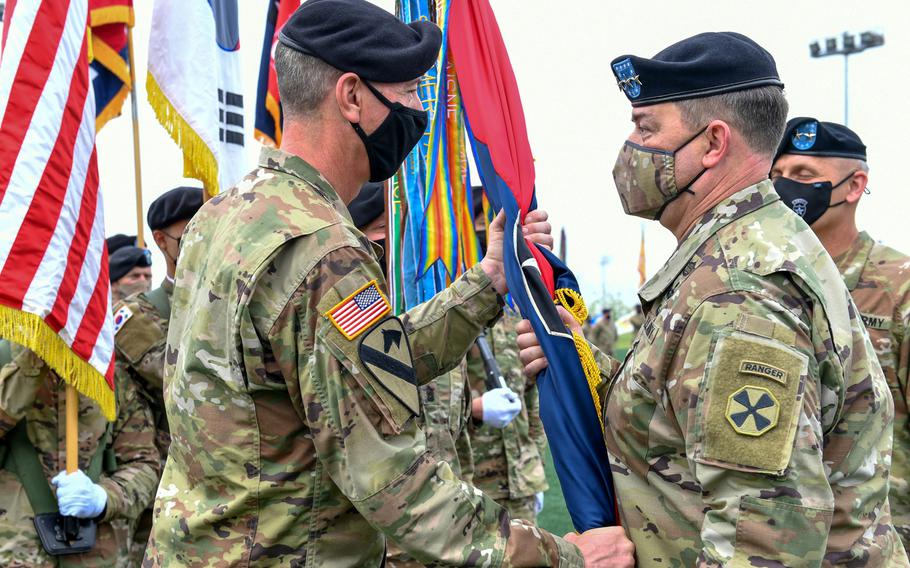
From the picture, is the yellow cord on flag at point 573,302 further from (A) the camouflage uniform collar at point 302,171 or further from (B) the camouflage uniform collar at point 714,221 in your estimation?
(A) the camouflage uniform collar at point 302,171

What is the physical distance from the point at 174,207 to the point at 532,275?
3.21 meters

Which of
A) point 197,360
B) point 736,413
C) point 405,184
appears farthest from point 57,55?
point 736,413

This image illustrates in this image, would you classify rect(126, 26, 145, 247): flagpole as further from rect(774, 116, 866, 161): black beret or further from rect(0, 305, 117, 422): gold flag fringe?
rect(774, 116, 866, 161): black beret

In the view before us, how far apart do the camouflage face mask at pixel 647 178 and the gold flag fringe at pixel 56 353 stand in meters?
2.77

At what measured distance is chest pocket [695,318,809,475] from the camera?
6.12ft

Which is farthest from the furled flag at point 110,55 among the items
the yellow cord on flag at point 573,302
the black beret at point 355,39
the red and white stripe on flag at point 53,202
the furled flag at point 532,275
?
the yellow cord on flag at point 573,302

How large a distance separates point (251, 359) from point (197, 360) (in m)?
0.18

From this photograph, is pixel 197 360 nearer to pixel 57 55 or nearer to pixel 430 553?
pixel 430 553

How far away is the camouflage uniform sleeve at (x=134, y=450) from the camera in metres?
4.71

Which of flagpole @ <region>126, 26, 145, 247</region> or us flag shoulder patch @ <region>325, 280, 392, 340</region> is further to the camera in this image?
flagpole @ <region>126, 26, 145, 247</region>

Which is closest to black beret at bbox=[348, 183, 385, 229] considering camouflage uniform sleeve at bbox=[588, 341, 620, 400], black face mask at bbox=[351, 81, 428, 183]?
black face mask at bbox=[351, 81, 428, 183]

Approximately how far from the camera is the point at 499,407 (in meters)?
5.41

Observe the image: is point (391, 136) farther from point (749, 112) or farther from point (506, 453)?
point (506, 453)

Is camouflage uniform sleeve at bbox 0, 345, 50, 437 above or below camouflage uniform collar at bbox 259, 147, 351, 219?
below
